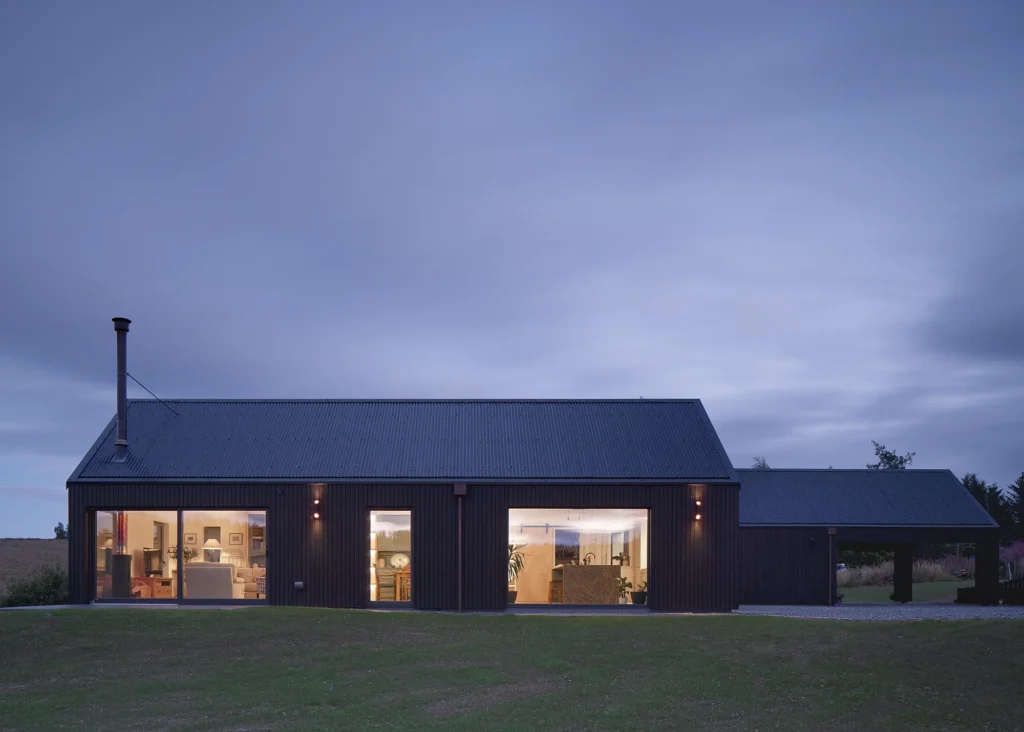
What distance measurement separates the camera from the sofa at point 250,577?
1778 centimetres

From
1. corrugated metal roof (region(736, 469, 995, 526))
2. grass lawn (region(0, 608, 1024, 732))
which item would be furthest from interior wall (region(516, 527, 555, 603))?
corrugated metal roof (region(736, 469, 995, 526))

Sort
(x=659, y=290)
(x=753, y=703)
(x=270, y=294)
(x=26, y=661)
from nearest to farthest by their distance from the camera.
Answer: (x=753, y=703), (x=26, y=661), (x=270, y=294), (x=659, y=290)

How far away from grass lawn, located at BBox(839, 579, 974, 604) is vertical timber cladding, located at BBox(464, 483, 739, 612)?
9012mm

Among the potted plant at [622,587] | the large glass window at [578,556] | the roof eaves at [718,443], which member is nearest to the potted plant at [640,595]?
the large glass window at [578,556]

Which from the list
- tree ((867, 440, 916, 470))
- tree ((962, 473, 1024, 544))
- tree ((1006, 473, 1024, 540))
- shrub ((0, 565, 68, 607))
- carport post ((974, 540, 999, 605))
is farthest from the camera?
tree ((867, 440, 916, 470))

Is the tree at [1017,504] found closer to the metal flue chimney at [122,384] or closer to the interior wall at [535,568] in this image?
the interior wall at [535,568]

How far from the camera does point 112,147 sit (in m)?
18.0

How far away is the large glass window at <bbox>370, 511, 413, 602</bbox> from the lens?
17.8 meters

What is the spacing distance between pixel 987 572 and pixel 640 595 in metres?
10.6

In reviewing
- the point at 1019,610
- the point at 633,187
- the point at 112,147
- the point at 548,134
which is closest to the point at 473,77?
the point at 548,134

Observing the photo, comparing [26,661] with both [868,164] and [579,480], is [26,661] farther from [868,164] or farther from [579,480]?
[868,164]

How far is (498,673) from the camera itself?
1060cm

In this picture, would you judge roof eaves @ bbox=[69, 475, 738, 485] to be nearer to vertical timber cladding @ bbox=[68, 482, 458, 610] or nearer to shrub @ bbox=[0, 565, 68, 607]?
vertical timber cladding @ bbox=[68, 482, 458, 610]

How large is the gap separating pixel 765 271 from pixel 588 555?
31.6 ft
